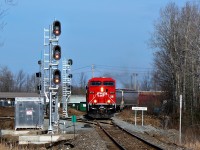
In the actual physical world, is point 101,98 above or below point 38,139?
above

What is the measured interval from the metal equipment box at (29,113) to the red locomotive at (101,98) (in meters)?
11.3

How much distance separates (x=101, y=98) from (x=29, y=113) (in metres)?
12.3

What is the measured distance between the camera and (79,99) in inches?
4525

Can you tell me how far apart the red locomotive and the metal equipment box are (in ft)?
37.1

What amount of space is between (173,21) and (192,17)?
527 cm

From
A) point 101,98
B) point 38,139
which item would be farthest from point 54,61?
point 101,98

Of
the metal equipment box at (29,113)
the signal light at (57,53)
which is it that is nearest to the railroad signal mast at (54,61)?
the signal light at (57,53)

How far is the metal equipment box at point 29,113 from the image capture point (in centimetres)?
3018

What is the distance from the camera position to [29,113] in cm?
3023

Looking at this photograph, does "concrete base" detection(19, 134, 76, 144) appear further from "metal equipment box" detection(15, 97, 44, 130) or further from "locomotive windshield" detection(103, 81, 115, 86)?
"locomotive windshield" detection(103, 81, 115, 86)

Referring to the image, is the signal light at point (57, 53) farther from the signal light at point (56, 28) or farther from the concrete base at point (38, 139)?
the concrete base at point (38, 139)

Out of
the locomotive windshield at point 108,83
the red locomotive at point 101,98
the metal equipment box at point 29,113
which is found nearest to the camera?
the metal equipment box at point 29,113

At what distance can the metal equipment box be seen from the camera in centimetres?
3018

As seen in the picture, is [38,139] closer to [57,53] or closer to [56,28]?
[57,53]
